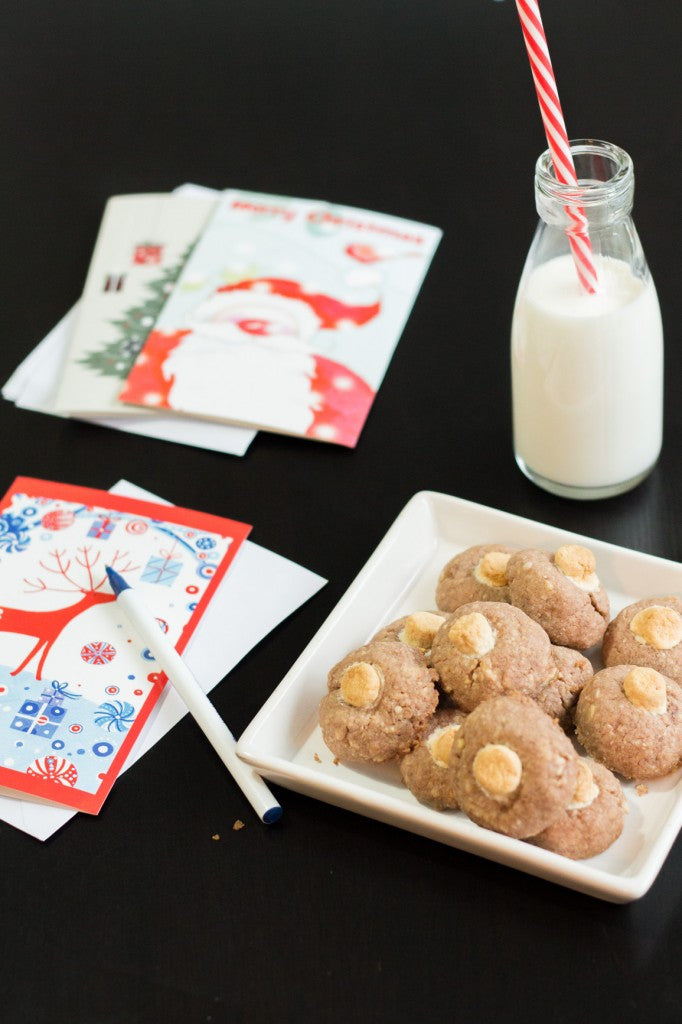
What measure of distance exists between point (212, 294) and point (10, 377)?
251 mm

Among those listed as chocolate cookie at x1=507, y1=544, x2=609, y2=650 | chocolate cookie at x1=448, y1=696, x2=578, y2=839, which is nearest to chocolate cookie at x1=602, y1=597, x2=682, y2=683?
chocolate cookie at x1=507, y1=544, x2=609, y2=650

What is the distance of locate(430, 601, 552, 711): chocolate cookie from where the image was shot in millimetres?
831

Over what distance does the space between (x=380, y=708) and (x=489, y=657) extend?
86mm

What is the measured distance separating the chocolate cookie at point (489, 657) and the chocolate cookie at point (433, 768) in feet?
0.10

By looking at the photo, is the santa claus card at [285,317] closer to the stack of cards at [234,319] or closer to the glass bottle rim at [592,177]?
the stack of cards at [234,319]

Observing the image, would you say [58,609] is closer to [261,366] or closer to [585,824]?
[261,366]

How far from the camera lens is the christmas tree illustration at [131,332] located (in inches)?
51.6

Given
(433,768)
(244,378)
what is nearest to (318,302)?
(244,378)

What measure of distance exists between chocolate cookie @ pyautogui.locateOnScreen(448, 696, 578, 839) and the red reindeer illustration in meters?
0.42

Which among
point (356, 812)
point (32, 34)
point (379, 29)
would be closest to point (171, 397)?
point (356, 812)

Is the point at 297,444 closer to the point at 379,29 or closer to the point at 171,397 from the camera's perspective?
the point at 171,397

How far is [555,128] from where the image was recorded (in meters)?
0.90

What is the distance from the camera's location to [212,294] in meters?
1.37

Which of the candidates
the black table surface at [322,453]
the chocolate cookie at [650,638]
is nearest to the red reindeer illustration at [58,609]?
the black table surface at [322,453]
